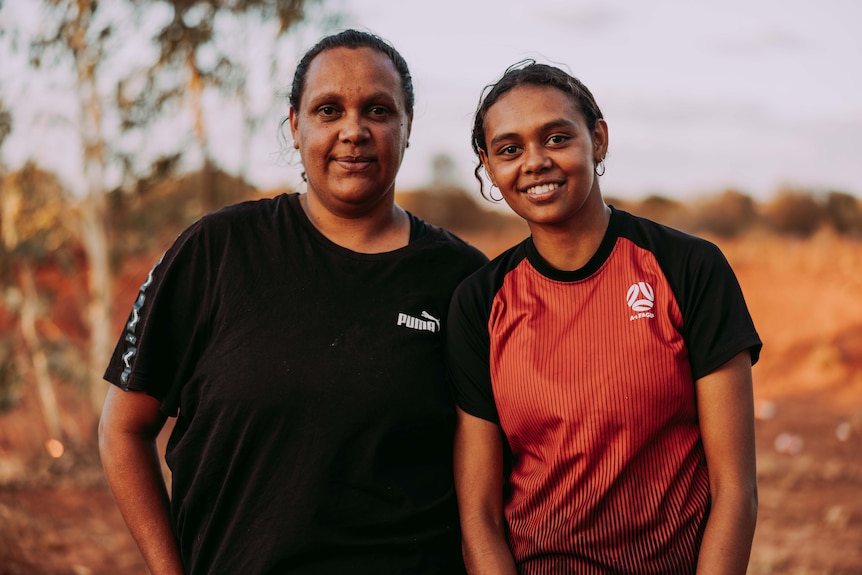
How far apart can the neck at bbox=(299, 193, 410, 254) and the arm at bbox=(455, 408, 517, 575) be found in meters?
0.55

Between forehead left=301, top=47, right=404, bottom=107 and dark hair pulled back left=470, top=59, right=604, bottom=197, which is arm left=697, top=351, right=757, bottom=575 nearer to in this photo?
dark hair pulled back left=470, top=59, right=604, bottom=197

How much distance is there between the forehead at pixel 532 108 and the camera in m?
2.45

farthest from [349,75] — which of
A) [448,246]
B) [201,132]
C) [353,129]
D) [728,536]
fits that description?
[201,132]

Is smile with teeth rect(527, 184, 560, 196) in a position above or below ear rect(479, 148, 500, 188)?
below

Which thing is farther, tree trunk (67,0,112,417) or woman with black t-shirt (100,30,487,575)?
tree trunk (67,0,112,417)

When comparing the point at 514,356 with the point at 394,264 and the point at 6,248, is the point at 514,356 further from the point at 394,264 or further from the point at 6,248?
the point at 6,248

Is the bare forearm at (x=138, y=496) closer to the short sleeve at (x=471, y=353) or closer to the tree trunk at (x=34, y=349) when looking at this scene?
the short sleeve at (x=471, y=353)

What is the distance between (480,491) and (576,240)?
740mm

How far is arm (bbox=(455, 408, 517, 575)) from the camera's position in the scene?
240 cm

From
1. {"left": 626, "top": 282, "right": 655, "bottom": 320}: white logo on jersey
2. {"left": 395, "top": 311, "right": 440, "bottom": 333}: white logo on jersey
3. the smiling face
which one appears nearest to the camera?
{"left": 626, "top": 282, "right": 655, "bottom": 320}: white logo on jersey

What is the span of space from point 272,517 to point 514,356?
0.76m

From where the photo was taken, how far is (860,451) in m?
10.3

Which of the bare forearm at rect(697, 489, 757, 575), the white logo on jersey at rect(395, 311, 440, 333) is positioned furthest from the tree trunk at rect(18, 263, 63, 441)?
the bare forearm at rect(697, 489, 757, 575)

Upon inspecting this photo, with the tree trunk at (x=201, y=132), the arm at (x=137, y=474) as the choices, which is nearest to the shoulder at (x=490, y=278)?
the arm at (x=137, y=474)
